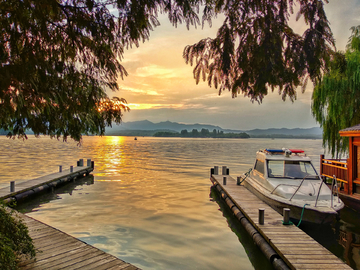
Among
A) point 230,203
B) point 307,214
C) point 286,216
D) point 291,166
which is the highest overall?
point 291,166

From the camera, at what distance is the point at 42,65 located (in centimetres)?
411

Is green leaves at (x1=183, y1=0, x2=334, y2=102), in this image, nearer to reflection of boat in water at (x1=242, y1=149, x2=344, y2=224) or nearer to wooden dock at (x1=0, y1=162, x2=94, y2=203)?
reflection of boat in water at (x1=242, y1=149, x2=344, y2=224)

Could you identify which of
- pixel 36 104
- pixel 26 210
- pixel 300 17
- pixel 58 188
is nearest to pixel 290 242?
pixel 300 17

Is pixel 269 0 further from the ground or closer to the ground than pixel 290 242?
further from the ground

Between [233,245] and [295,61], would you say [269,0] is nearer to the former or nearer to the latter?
[295,61]

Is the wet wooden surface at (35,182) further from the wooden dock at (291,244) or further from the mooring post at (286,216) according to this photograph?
the mooring post at (286,216)

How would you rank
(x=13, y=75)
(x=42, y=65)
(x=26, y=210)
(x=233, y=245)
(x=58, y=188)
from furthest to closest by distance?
(x=58, y=188) → (x=26, y=210) → (x=233, y=245) → (x=42, y=65) → (x=13, y=75)

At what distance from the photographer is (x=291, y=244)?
778 centimetres

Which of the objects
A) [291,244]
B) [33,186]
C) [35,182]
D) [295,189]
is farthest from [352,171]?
[35,182]

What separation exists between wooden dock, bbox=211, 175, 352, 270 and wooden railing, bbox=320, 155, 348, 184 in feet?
20.2

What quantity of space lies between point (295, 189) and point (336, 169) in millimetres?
6496

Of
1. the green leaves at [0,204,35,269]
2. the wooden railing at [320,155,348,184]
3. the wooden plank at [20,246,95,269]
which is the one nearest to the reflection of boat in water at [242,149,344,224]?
the wooden railing at [320,155,348,184]

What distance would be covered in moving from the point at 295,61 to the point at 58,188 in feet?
67.5

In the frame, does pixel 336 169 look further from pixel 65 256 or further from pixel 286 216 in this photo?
pixel 65 256
